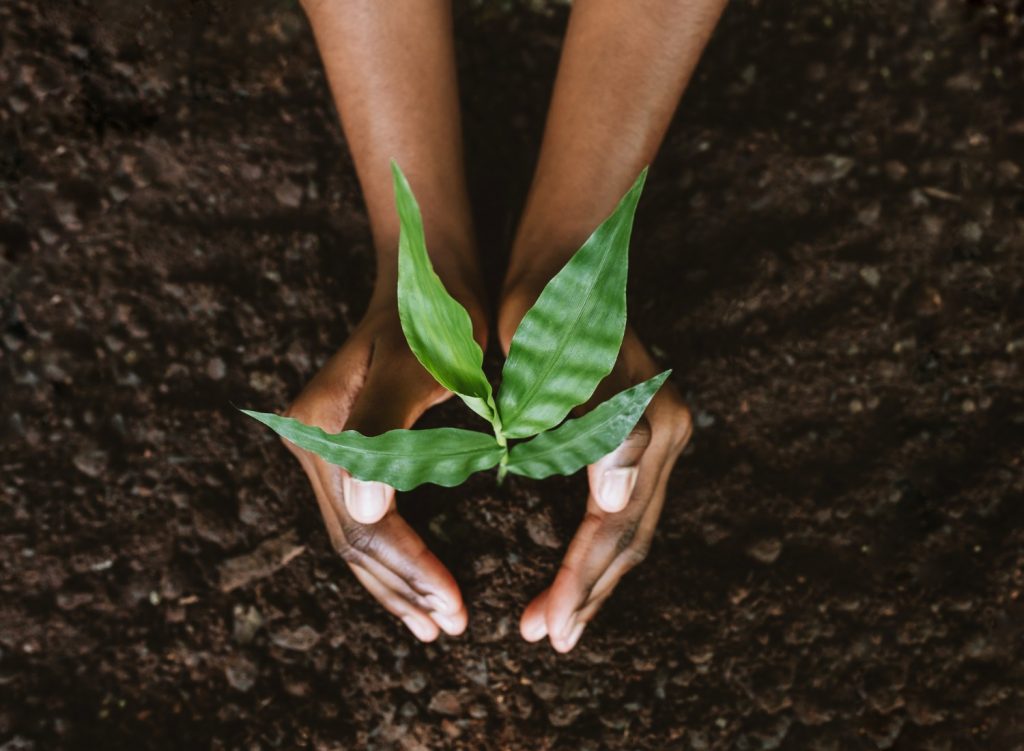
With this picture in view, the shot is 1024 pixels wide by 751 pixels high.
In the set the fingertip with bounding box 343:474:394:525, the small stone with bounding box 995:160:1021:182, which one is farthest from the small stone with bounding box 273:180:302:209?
the small stone with bounding box 995:160:1021:182

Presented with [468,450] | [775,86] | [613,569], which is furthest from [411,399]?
[775,86]

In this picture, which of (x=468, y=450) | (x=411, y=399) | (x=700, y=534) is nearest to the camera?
(x=468, y=450)

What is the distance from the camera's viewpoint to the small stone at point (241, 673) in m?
0.99

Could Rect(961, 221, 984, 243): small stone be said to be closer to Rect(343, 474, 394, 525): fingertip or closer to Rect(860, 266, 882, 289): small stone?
Rect(860, 266, 882, 289): small stone

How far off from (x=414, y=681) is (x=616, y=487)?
379 millimetres

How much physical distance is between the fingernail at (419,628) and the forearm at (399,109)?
1.26ft

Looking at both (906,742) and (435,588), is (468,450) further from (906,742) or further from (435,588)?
(906,742)

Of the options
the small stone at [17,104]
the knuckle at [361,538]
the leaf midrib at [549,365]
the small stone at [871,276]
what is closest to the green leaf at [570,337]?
the leaf midrib at [549,365]

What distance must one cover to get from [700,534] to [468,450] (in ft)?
1.49

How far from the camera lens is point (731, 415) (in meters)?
1.04

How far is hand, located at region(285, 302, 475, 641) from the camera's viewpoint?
787 mm

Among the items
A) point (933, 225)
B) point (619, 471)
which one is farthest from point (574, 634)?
point (933, 225)

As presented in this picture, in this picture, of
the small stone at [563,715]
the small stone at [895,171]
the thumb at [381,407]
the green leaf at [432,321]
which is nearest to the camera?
the green leaf at [432,321]

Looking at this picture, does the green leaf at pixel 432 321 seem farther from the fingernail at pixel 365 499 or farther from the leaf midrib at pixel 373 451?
the fingernail at pixel 365 499
